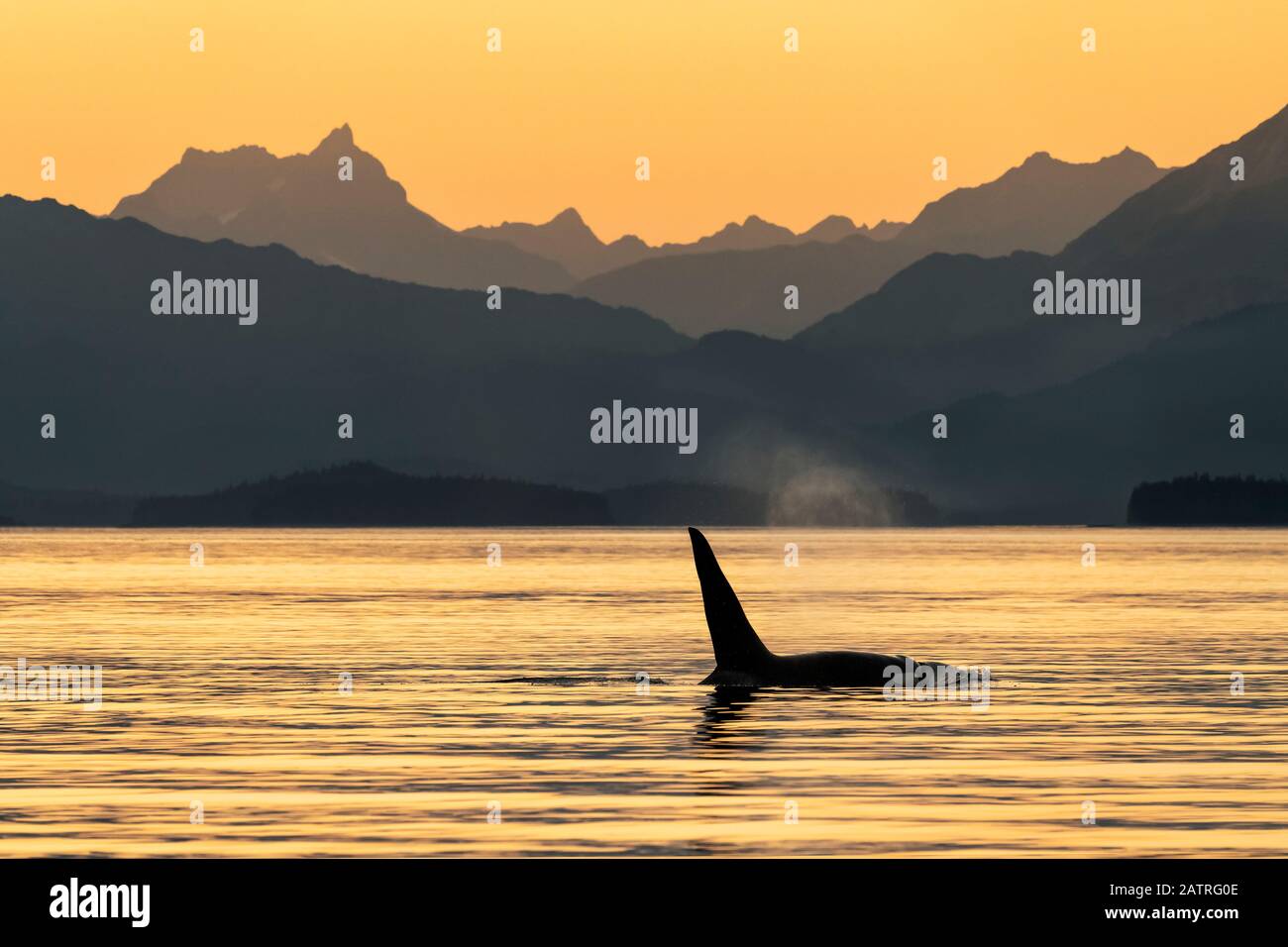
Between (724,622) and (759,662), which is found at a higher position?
(724,622)

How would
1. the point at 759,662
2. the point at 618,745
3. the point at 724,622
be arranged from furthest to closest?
the point at 759,662 → the point at 724,622 → the point at 618,745

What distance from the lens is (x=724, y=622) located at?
54062 millimetres

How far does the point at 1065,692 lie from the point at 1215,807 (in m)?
21.7

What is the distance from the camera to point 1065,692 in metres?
55.0

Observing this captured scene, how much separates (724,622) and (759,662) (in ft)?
6.33

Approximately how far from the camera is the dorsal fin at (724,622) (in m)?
53.3

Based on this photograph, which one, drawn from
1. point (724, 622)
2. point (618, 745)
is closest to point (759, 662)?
point (724, 622)

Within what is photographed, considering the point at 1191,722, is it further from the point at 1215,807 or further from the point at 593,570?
the point at 593,570

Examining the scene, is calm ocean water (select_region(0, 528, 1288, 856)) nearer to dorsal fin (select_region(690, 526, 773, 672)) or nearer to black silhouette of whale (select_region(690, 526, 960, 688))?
black silhouette of whale (select_region(690, 526, 960, 688))

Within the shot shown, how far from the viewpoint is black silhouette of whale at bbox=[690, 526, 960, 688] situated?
54.1 m

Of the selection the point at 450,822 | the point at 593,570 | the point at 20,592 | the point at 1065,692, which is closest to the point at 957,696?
the point at 1065,692

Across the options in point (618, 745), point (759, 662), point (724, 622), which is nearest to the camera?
point (618, 745)

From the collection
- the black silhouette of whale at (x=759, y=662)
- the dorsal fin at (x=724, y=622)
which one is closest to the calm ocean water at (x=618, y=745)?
the black silhouette of whale at (x=759, y=662)

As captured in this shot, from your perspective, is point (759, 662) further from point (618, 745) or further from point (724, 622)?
point (618, 745)
